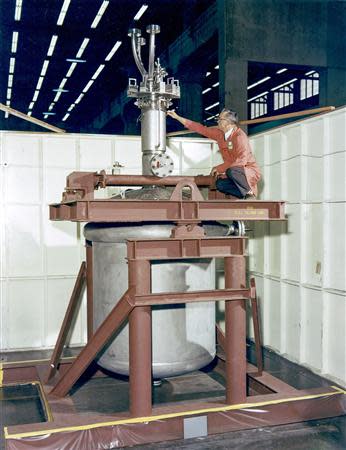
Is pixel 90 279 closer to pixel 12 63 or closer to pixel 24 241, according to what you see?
pixel 24 241

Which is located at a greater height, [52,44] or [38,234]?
[52,44]

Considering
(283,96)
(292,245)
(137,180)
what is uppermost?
(283,96)

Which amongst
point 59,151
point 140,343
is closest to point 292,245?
point 140,343

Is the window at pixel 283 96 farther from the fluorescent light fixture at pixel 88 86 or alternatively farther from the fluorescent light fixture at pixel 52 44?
the fluorescent light fixture at pixel 52 44

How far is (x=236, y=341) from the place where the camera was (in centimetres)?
643

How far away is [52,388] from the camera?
714 centimetres

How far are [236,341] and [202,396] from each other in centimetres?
161

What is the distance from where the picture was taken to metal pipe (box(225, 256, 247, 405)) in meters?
6.43

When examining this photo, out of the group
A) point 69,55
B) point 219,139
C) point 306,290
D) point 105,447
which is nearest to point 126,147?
point 219,139

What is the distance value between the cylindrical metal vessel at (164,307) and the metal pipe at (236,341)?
558mm

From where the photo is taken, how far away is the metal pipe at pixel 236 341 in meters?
6.43

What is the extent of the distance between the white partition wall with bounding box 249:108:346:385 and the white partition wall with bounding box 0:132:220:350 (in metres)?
2.91

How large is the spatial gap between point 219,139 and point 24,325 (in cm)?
488

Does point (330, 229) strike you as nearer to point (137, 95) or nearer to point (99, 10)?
point (137, 95)
